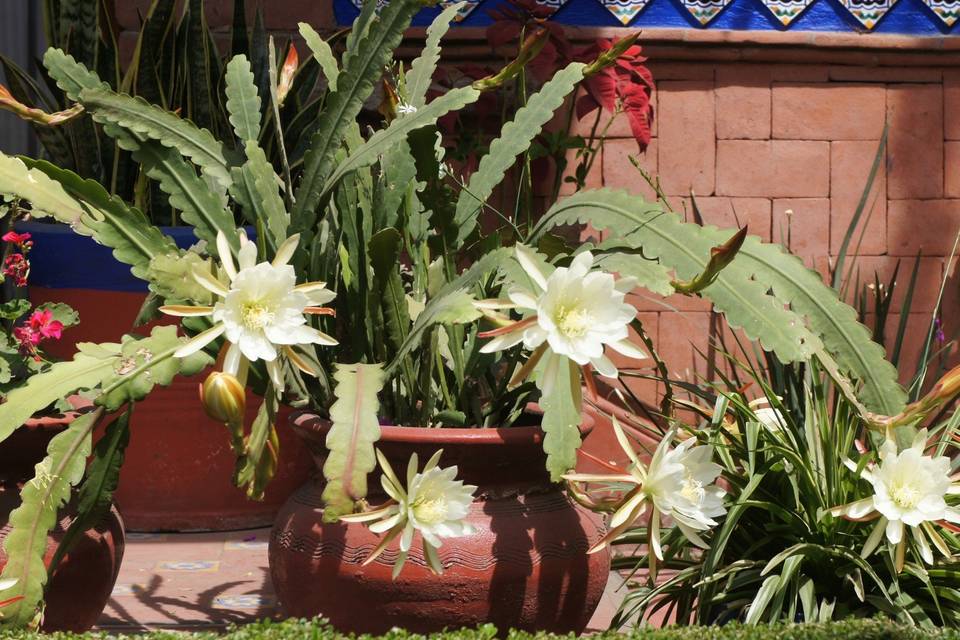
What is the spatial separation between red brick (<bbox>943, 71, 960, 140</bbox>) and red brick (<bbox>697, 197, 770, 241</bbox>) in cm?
A: 80

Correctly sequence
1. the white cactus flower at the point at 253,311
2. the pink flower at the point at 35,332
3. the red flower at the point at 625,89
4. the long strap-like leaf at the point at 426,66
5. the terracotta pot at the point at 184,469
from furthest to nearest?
the red flower at the point at 625,89 < the terracotta pot at the point at 184,469 < the long strap-like leaf at the point at 426,66 < the pink flower at the point at 35,332 < the white cactus flower at the point at 253,311

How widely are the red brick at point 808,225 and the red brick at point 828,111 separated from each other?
0.25m

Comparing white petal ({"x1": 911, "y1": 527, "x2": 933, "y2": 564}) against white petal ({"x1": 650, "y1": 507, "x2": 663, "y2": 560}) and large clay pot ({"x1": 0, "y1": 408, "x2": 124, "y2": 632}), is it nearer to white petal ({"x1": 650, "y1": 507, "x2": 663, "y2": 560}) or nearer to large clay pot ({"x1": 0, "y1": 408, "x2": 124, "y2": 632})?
white petal ({"x1": 650, "y1": 507, "x2": 663, "y2": 560})

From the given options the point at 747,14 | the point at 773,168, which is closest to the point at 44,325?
the point at 773,168

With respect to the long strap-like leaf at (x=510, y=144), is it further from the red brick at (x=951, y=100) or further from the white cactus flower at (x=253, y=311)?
the red brick at (x=951, y=100)

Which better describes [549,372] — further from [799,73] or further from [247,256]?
[799,73]

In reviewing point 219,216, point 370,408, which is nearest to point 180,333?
point 219,216

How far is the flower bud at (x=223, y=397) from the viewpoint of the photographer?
1.67 m

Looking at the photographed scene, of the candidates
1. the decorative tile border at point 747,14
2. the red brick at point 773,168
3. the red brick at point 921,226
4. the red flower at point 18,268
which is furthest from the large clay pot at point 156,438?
the red brick at point 921,226

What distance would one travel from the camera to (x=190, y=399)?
338 centimetres

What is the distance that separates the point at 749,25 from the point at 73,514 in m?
3.21

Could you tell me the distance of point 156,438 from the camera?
3.39 m

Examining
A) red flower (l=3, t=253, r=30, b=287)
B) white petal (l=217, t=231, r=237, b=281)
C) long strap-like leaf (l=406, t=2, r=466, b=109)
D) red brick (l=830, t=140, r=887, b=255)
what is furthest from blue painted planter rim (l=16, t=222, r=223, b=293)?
red brick (l=830, t=140, r=887, b=255)

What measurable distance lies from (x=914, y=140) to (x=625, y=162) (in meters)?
1.18
